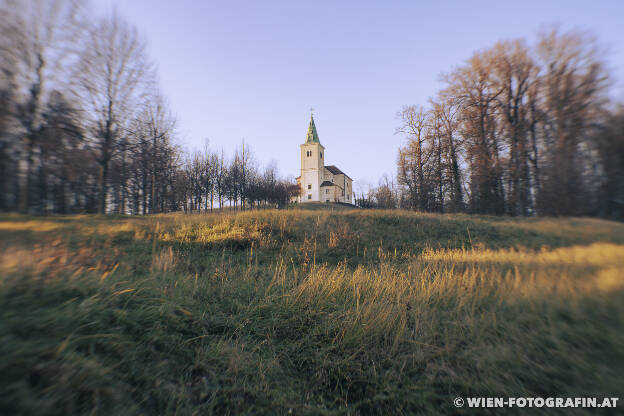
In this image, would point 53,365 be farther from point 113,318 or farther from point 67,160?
point 67,160

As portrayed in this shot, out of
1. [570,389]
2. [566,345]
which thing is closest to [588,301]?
[566,345]

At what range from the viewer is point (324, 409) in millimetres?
1823

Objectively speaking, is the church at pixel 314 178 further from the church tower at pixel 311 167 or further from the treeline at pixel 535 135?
the treeline at pixel 535 135

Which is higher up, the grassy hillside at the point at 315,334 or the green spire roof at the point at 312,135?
the green spire roof at the point at 312,135

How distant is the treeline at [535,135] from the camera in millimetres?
1424

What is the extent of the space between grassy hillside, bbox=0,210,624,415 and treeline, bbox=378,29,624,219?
0.70 feet

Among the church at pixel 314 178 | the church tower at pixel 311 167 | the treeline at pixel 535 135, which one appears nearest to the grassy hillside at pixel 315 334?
the treeline at pixel 535 135

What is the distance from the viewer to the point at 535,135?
6.41ft

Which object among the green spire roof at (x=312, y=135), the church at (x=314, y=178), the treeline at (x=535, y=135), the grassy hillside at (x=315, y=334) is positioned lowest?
the grassy hillside at (x=315, y=334)

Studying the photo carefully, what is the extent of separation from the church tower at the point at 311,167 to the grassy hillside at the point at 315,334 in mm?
55452

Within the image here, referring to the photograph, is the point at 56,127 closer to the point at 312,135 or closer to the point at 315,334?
the point at 315,334

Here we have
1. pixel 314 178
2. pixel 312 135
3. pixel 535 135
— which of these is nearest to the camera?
pixel 535 135

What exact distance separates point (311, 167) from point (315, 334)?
58951 millimetres

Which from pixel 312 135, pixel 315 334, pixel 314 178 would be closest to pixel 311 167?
pixel 314 178
